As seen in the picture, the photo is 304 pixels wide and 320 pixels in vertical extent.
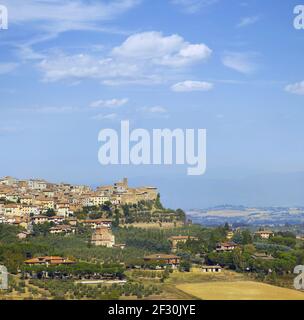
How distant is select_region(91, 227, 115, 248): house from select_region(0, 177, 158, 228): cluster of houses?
10.9 feet

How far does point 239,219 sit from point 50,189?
9.39 meters

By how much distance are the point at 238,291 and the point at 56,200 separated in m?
13.0

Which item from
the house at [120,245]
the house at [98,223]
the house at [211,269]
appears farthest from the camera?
the house at [98,223]

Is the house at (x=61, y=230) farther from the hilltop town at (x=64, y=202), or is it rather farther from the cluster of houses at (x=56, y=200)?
the cluster of houses at (x=56, y=200)

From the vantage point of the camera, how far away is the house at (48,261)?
41.0 ft

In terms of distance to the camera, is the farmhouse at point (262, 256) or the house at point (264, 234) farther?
the house at point (264, 234)

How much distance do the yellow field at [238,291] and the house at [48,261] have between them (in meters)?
2.54

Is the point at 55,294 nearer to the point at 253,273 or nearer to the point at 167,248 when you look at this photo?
the point at 253,273

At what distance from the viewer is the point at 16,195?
923 inches

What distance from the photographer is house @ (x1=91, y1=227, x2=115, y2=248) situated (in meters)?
15.7

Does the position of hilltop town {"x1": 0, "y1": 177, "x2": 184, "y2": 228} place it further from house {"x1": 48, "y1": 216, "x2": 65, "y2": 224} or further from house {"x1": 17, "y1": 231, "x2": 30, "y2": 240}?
house {"x1": 17, "y1": 231, "x2": 30, "y2": 240}

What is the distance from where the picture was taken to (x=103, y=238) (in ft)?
52.1

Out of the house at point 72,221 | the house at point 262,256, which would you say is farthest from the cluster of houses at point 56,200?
the house at point 262,256
